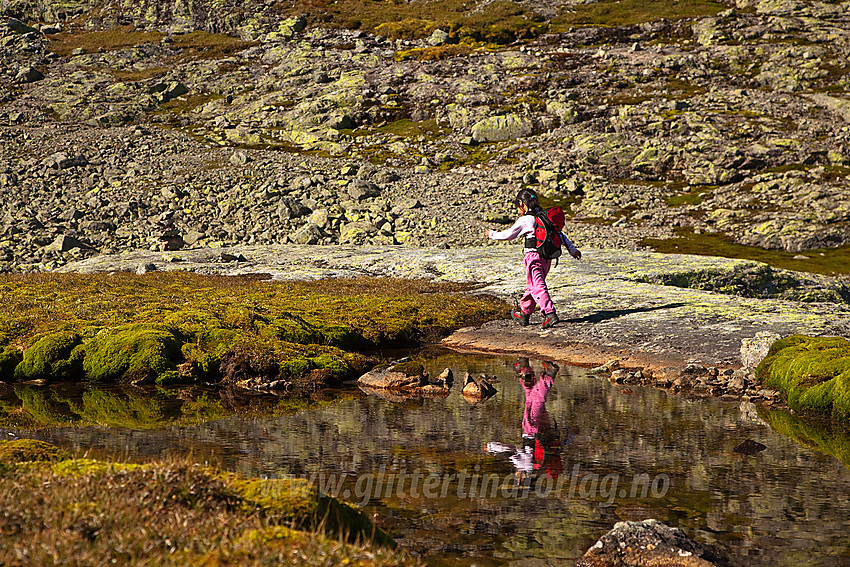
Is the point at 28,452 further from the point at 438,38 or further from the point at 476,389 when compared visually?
the point at 438,38

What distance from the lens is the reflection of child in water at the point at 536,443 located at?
10.9 m

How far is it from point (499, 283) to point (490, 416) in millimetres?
28409

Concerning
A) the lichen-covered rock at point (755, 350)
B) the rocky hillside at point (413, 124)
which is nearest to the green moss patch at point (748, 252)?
the rocky hillside at point (413, 124)

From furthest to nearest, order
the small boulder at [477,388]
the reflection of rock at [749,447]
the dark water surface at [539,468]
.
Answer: the small boulder at [477,388] → the reflection of rock at [749,447] → the dark water surface at [539,468]

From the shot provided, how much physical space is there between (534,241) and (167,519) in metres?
20.4

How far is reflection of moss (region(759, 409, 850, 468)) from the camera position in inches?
483

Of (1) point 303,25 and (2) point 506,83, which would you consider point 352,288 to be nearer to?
(2) point 506,83

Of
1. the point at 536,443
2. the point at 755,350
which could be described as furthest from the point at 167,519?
the point at 755,350

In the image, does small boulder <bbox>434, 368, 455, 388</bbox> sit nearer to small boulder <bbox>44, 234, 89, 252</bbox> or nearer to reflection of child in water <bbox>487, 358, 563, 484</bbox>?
reflection of child in water <bbox>487, 358, 563, 484</bbox>

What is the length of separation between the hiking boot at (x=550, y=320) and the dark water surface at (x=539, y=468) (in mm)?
9865

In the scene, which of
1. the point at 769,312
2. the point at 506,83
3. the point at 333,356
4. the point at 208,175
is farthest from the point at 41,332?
the point at 506,83

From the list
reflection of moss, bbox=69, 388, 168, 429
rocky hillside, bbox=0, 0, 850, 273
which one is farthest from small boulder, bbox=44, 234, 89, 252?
reflection of moss, bbox=69, 388, 168, 429

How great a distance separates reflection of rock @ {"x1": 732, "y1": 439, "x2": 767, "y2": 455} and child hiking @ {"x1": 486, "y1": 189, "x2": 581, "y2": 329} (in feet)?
40.0

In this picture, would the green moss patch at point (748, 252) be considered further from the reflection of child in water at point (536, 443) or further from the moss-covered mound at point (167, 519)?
the moss-covered mound at point (167, 519)
